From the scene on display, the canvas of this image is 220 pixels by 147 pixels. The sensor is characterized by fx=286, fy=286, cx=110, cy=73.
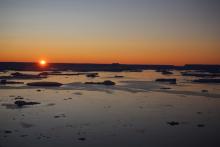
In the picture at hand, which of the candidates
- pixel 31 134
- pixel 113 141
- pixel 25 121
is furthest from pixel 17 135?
pixel 113 141

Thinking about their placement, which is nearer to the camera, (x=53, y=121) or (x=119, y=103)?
(x=53, y=121)

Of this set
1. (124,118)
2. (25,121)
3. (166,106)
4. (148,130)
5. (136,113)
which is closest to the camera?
(148,130)

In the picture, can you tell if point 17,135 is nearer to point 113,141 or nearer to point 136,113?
point 113,141

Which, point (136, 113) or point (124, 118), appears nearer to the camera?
point (124, 118)

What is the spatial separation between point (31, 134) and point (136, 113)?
8.86 metres

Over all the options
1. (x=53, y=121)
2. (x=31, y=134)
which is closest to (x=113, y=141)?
(x=31, y=134)

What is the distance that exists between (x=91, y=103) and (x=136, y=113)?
6182mm

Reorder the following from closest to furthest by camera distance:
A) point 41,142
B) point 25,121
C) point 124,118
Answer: point 41,142 → point 25,121 → point 124,118

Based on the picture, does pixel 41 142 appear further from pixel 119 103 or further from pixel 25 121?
pixel 119 103

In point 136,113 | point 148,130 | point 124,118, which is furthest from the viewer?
point 136,113

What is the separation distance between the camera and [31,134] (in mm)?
15047

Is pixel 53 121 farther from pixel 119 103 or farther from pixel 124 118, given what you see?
pixel 119 103

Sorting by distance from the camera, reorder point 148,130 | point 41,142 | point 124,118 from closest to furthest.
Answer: point 41,142 → point 148,130 → point 124,118

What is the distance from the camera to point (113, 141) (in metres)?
14.1
